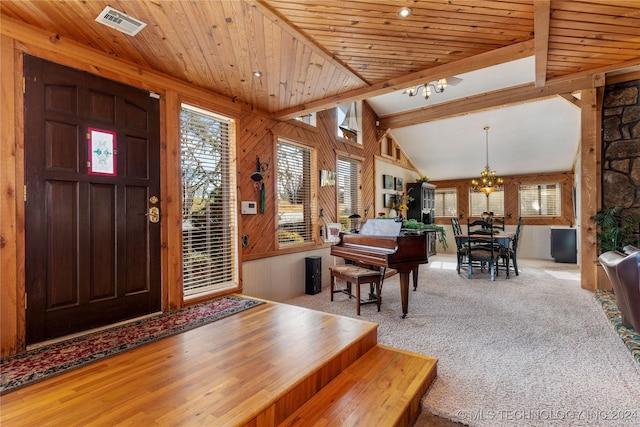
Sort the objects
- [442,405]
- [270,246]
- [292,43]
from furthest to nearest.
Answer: [270,246] < [292,43] < [442,405]

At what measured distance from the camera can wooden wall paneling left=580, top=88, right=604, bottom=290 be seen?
14.9ft

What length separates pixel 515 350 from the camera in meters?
2.72

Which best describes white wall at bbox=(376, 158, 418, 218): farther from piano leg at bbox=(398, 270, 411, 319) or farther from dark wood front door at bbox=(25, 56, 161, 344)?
dark wood front door at bbox=(25, 56, 161, 344)

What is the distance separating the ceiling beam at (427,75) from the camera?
2729 mm

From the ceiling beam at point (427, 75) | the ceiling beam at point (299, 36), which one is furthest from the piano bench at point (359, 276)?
the ceiling beam at point (299, 36)

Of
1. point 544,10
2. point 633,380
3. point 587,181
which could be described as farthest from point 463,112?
point 633,380

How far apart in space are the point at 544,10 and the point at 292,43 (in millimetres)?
1896

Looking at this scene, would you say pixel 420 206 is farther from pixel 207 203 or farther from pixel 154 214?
pixel 154 214

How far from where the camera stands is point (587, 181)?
182 inches

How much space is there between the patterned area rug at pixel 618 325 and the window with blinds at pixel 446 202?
17.6 feet

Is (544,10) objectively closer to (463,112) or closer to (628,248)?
(628,248)

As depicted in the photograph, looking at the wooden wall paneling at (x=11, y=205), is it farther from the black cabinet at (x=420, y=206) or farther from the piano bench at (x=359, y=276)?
the black cabinet at (x=420, y=206)

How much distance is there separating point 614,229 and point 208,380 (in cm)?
552

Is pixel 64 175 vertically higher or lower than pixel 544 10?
lower
